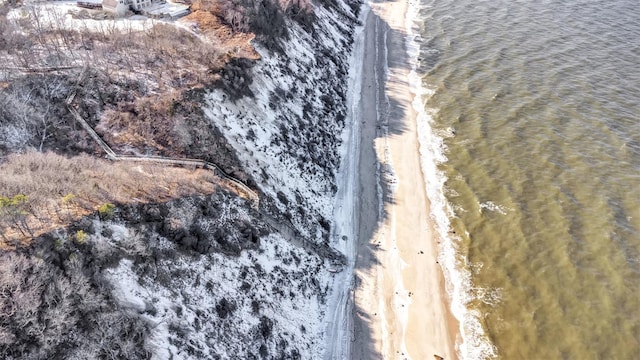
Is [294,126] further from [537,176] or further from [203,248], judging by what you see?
[537,176]

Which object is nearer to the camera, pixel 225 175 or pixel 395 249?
pixel 225 175

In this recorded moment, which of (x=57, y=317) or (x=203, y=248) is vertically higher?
(x=57, y=317)

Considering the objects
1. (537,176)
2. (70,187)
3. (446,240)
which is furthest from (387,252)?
(70,187)

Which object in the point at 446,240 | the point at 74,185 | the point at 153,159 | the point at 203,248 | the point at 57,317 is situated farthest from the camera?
the point at 446,240

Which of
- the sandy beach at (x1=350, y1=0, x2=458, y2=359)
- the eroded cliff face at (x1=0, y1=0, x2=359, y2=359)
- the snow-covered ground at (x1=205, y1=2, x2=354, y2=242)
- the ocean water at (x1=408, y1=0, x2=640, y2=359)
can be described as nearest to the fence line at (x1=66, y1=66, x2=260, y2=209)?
the eroded cliff face at (x1=0, y1=0, x2=359, y2=359)

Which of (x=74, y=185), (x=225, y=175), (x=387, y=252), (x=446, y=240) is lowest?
(x=387, y=252)

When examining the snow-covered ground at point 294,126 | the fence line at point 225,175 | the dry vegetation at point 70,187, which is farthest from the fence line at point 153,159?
the snow-covered ground at point 294,126

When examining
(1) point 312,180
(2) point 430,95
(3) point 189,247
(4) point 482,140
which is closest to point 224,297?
(3) point 189,247
